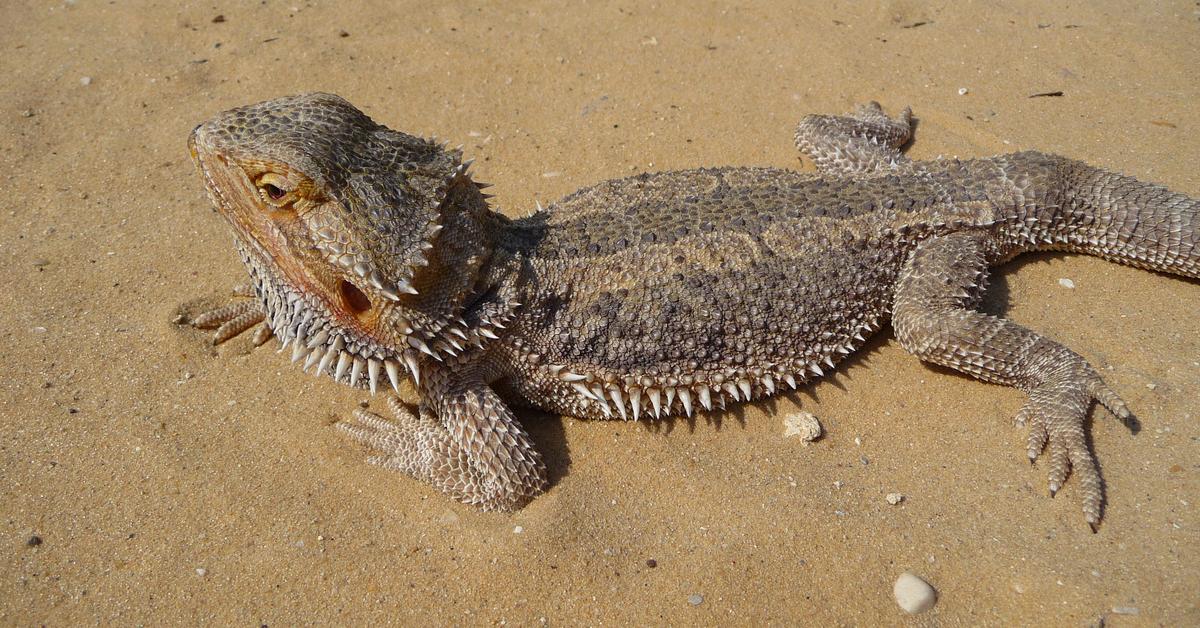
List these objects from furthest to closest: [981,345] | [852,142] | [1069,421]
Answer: [852,142] < [981,345] < [1069,421]

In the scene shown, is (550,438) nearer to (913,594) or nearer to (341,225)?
(341,225)

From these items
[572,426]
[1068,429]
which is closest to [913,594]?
[1068,429]

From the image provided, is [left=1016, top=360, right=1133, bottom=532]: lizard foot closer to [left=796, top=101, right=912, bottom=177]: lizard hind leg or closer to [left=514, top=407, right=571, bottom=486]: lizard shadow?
[left=796, top=101, right=912, bottom=177]: lizard hind leg

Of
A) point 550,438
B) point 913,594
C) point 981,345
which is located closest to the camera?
point 913,594

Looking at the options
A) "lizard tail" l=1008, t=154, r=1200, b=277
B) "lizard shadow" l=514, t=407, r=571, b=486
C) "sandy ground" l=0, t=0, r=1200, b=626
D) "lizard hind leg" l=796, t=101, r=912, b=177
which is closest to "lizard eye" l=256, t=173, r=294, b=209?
"sandy ground" l=0, t=0, r=1200, b=626

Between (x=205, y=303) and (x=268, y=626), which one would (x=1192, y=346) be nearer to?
(x=268, y=626)

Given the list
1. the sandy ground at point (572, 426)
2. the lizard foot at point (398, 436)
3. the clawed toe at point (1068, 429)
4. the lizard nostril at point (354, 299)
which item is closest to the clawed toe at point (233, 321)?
the sandy ground at point (572, 426)
